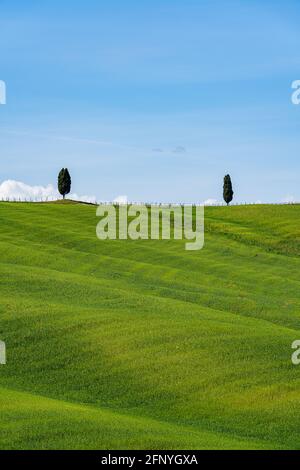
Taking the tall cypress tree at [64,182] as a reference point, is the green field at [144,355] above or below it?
below

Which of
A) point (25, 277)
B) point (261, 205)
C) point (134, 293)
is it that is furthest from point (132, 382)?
point (261, 205)

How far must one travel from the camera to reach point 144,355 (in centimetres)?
4019

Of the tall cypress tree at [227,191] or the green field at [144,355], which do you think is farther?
the tall cypress tree at [227,191]

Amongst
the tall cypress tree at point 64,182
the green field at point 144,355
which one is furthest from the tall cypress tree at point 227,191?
the green field at point 144,355

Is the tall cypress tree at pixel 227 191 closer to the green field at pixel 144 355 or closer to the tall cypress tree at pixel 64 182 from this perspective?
the tall cypress tree at pixel 64 182

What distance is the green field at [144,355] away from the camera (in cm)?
2986

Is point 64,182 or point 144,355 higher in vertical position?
point 64,182

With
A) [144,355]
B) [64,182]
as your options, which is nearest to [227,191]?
[64,182]

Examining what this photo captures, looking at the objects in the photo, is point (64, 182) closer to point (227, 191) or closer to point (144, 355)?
point (227, 191)

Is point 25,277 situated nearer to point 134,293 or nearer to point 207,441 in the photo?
point 134,293

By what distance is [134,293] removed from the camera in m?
54.2
